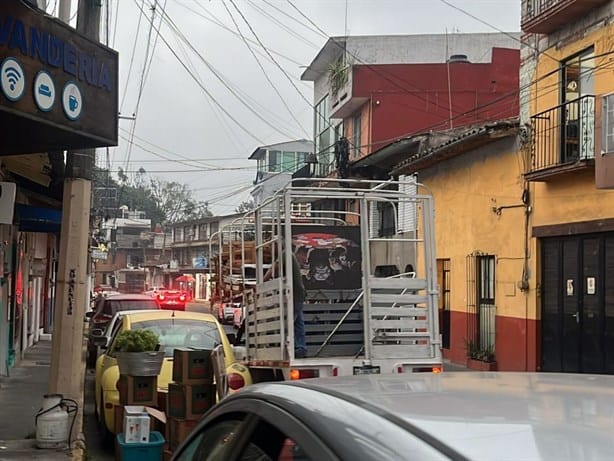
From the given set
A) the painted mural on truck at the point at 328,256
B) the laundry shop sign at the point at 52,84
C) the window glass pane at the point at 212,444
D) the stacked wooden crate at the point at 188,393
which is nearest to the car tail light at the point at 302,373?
the stacked wooden crate at the point at 188,393

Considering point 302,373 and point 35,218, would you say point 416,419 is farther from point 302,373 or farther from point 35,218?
point 35,218

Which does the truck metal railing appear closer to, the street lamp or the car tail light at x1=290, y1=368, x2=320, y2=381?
the car tail light at x1=290, y1=368, x2=320, y2=381

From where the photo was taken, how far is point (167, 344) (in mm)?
10406

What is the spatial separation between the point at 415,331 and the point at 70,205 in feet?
13.4

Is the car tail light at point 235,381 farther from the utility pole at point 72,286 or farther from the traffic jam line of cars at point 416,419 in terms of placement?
the traffic jam line of cars at point 416,419

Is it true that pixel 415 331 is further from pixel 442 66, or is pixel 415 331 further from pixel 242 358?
pixel 442 66

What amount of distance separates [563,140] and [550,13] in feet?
8.34

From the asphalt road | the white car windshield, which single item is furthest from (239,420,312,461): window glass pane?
the white car windshield

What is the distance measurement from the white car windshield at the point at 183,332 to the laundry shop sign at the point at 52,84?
2.86m

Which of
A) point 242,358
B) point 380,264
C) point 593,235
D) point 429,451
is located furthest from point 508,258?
point 429,451

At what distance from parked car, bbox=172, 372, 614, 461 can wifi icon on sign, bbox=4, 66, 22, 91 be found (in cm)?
507

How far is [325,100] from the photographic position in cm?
3644

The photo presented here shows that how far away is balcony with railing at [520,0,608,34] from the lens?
15.2 m

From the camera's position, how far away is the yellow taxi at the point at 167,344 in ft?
31.0
